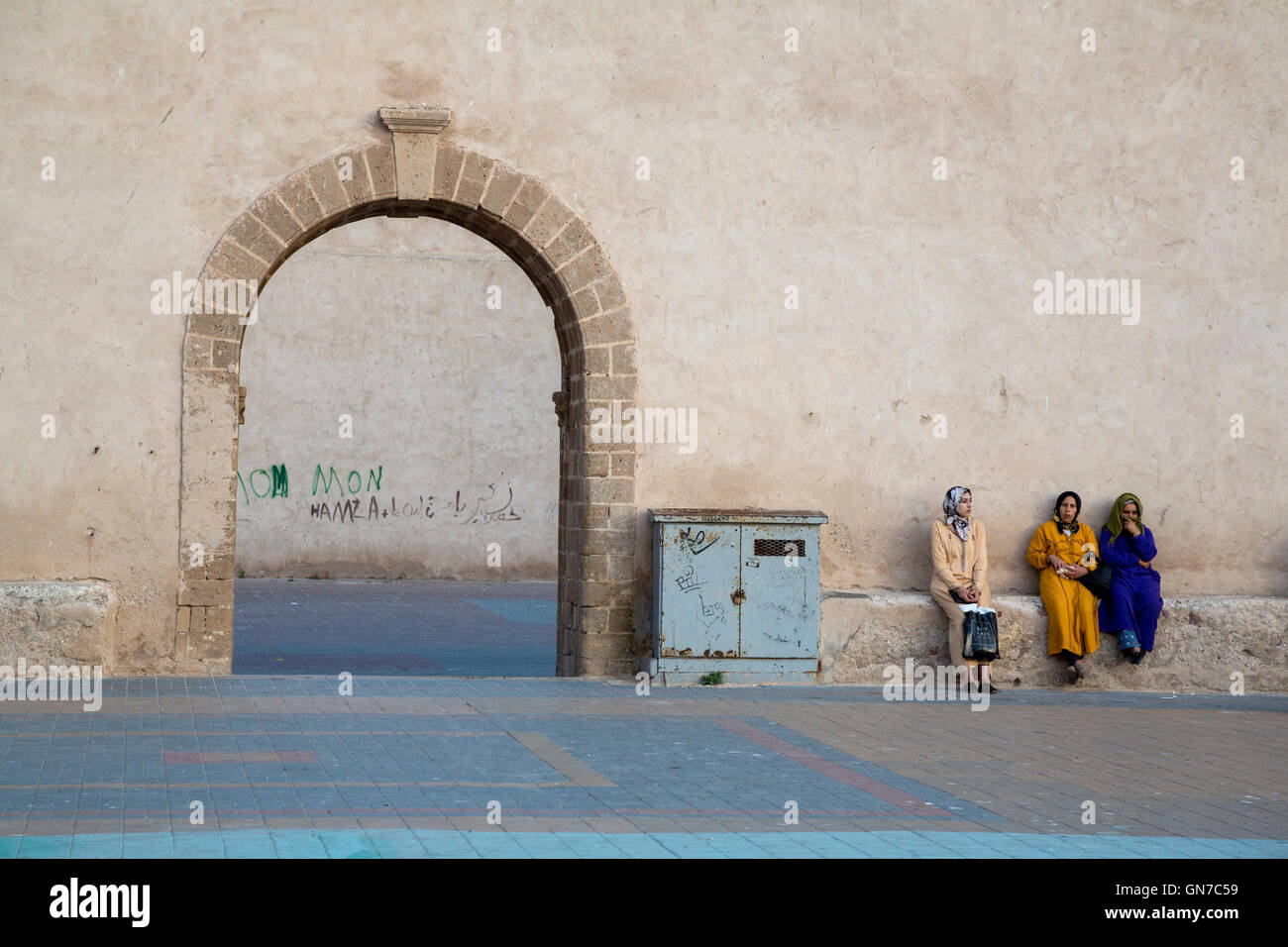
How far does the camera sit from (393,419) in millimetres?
22844

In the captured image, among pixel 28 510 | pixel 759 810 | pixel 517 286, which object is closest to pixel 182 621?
pixel 28 510

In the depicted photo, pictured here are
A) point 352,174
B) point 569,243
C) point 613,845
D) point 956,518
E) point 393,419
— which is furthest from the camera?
point 393,419

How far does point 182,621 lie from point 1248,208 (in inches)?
320

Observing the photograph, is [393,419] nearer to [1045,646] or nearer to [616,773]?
[1045,646]

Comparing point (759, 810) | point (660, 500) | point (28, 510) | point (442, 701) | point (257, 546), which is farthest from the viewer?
point (257, 546)

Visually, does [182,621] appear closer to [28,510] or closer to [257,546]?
[28,510]

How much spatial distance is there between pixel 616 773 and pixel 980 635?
13.6ft

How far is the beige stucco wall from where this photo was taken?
10156mm

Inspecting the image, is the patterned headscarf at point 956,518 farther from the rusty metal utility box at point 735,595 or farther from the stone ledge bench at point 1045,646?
the rusty metal utility box at point 735,595

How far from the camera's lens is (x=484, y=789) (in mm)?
6750

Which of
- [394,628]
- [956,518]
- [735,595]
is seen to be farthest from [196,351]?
[394,628]

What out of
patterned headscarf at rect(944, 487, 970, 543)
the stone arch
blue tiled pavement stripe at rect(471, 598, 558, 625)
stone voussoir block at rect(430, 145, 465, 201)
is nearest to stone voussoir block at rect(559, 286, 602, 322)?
the stone arch

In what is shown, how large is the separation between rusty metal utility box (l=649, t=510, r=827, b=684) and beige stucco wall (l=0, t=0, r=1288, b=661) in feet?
1.32

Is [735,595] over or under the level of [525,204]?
under
